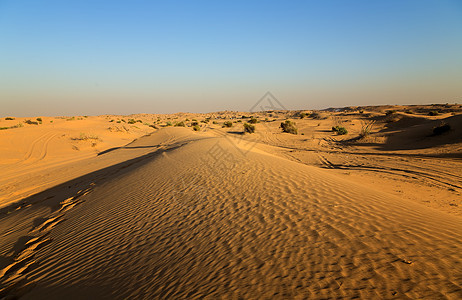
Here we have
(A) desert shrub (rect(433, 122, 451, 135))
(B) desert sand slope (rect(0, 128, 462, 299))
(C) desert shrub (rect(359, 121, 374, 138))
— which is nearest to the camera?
(B) desert sand slope (rect(0, 128, 462, 299))

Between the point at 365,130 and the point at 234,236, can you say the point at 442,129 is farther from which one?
the point at 234,236

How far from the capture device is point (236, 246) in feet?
11.8

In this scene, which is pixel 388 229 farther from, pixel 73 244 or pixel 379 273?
pixel 73 244

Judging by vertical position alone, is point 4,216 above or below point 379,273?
below

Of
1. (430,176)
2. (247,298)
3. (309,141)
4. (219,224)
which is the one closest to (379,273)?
(247,298)

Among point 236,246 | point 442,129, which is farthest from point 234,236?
point 442,129

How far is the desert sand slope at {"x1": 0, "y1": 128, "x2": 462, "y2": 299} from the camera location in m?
2.66

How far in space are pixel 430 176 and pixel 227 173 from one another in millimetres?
8538

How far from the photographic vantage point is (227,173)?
8.20m

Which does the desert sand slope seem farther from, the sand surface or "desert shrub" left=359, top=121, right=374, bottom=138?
"desert shrub" left=359, top=121, right=374, bottom=138

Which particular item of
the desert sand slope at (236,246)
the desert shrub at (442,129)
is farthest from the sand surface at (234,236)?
the desert shrub at (442,129)

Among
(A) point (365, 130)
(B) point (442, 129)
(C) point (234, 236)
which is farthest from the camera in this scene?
(A) point (365, 130)

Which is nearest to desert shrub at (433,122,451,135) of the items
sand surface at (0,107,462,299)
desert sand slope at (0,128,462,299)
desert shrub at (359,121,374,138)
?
desert shrub at (359,121,374,138)

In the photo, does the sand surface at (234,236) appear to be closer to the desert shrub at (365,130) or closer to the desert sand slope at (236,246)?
the desert sand slope at (236,246)
